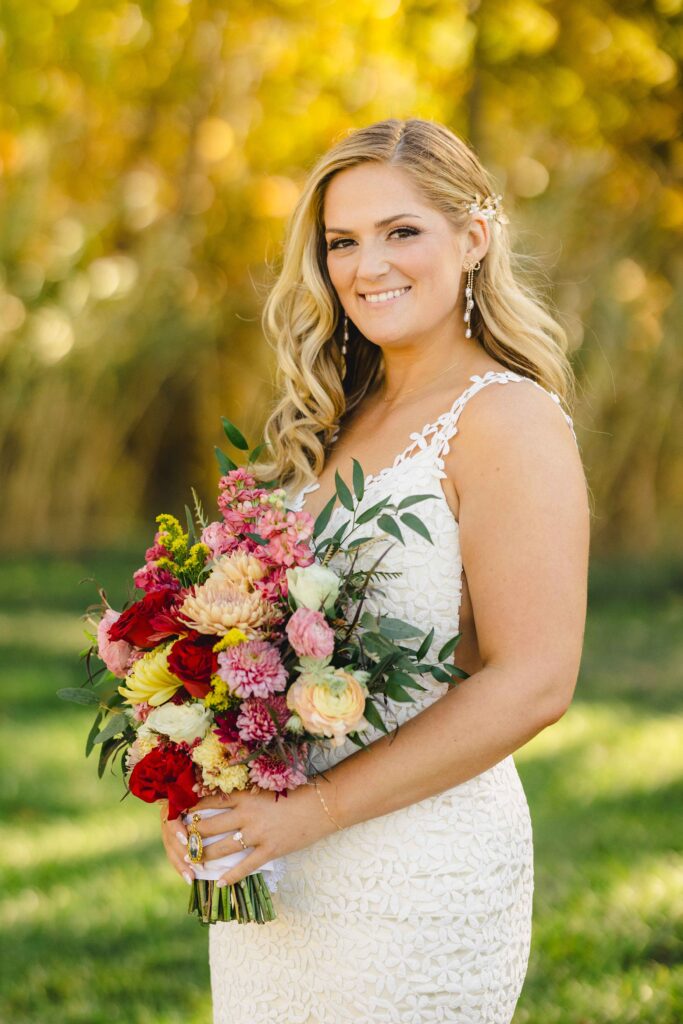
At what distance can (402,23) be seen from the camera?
9891mm

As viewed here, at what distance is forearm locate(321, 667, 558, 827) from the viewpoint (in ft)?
7.49

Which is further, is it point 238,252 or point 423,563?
point 238,252

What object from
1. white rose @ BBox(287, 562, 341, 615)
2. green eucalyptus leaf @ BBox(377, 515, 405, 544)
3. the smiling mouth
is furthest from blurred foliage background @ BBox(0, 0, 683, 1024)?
white rose @ BBox(287, 562, 341, 615)

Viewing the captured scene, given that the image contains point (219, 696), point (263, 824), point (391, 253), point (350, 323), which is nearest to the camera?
point (219, 696)

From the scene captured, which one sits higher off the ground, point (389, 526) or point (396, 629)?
point (389, 526)

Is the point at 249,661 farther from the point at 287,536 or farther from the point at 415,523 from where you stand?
the point at 415,523

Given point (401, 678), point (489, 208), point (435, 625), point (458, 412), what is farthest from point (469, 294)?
point (401, 678)

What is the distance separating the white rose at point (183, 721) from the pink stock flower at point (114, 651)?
23cm

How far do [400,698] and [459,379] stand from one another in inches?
32.1

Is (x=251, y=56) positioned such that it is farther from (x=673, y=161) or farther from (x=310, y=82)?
(x=673, y=161)

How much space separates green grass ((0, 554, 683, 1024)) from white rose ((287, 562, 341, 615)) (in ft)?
7.54

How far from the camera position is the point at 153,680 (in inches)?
91.0

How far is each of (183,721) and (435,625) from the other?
569mm

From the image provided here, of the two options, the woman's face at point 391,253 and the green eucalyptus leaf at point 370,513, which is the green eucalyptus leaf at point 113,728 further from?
the woman's face at point 391,253
